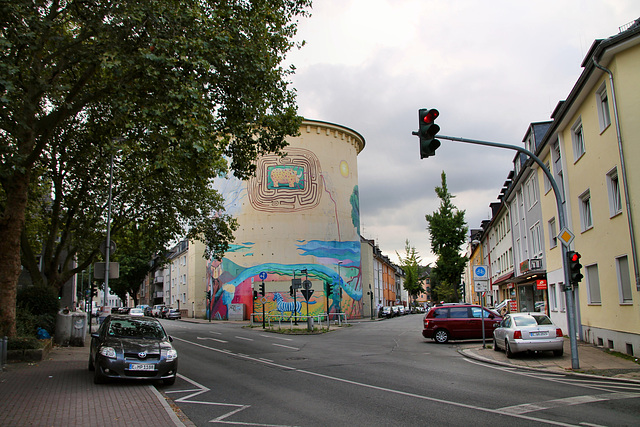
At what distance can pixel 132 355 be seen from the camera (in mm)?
10555

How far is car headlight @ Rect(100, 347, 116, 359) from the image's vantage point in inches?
411

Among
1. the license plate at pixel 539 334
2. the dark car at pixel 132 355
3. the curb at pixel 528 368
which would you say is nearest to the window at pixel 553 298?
the curb at pixel 528 368

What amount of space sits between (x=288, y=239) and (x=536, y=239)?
27.9m

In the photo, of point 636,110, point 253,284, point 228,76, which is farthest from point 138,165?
point 253,284

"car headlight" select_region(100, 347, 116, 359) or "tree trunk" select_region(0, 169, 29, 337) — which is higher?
"tree trunk" select_region(0, 169, 29, 337)

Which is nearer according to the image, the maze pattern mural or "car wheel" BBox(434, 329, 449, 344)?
"car wheel" BBox(434, 329, 449, 344)

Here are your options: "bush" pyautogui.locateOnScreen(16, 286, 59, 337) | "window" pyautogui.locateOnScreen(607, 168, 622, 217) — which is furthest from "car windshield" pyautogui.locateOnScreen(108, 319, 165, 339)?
"window" pyautogui.locateOnScreen(607, 168, 622, 217)

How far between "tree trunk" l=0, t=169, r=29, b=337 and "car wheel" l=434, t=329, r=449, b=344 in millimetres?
16337

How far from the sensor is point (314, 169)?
53.5 meters

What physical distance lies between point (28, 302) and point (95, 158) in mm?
6553

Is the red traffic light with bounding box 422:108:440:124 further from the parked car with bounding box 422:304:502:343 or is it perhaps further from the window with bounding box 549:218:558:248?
the window with bounding box 549:218:558:248

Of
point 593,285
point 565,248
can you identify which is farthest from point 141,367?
point 593,285

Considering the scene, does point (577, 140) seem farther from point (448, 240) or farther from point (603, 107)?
point (448, 240)

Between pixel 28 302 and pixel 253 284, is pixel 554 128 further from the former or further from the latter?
pixel 253 284
